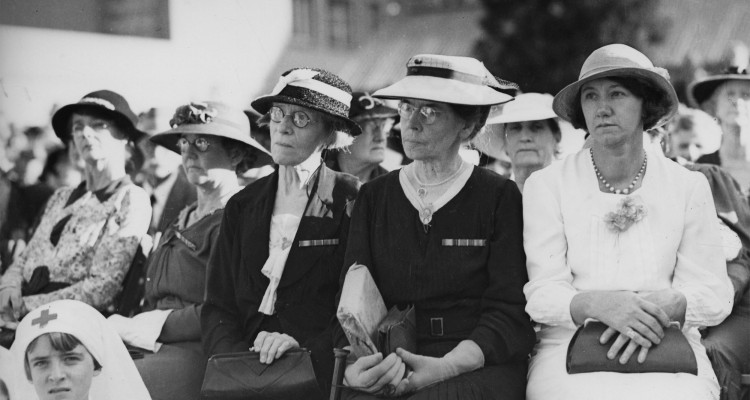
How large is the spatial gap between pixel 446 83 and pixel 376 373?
1180 millimetres

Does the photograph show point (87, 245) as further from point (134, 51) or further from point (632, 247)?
point (632, 247)

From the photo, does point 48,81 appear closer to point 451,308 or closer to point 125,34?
point 125,34

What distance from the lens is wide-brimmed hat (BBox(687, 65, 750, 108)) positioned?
509cm

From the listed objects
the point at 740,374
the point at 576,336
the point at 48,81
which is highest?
the point at 48,81

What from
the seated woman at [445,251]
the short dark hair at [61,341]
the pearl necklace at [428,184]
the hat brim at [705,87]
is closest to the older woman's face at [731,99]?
the hat brim at [705,87]

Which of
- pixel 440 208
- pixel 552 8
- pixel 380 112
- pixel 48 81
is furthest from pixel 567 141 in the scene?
pixel 48 81

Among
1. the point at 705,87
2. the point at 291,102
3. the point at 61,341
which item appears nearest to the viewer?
the point at 291,102

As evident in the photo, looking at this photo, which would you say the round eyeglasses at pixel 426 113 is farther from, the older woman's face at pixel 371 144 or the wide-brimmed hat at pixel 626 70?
the older woman's face at pixel 371 144

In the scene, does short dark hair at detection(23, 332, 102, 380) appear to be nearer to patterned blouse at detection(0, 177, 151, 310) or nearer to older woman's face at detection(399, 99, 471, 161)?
patterned blouse at detection(0, 177, 151, 310)

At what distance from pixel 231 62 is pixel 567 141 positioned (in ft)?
5.75

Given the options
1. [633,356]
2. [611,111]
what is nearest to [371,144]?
[611,111]

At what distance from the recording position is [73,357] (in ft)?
14.5

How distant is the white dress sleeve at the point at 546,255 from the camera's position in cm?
369

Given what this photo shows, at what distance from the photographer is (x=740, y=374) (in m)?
4.21
